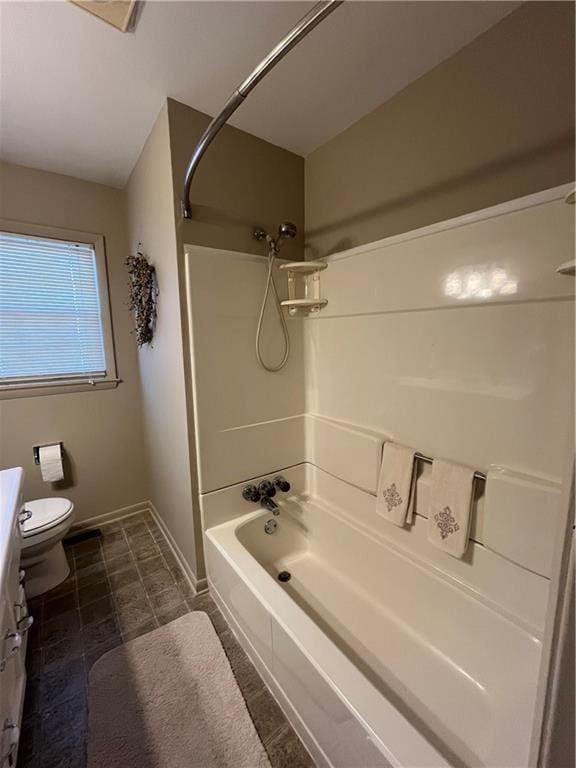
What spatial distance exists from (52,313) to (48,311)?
0.02 meters

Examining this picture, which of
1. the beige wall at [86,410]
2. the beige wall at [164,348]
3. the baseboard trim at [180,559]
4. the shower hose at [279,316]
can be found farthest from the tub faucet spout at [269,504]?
the beige wall at [86,410]

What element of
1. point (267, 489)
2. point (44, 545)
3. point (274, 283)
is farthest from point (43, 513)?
point (274, 283)

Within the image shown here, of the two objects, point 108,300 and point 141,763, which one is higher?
point 108,300

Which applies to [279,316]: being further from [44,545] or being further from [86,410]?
[44,545]

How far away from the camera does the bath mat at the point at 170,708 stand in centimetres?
107

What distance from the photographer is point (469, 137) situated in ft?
3.85

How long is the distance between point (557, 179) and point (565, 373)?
0.62 meters

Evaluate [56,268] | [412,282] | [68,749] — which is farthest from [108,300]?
[68,749]

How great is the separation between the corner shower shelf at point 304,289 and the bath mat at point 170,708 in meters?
1.75

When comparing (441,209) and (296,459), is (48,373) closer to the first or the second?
(296,459)

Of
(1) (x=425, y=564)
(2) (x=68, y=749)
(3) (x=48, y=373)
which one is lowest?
(2) (x=68, y=749)

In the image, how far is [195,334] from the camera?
155 cm

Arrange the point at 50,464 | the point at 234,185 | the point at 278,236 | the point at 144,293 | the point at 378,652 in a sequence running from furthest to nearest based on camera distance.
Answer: the point at 50,464 → the point at 144,293 → the point at 278,236 → the point at 234,185 → the point at 378,652

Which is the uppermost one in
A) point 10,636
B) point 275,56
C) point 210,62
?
point 210,62
